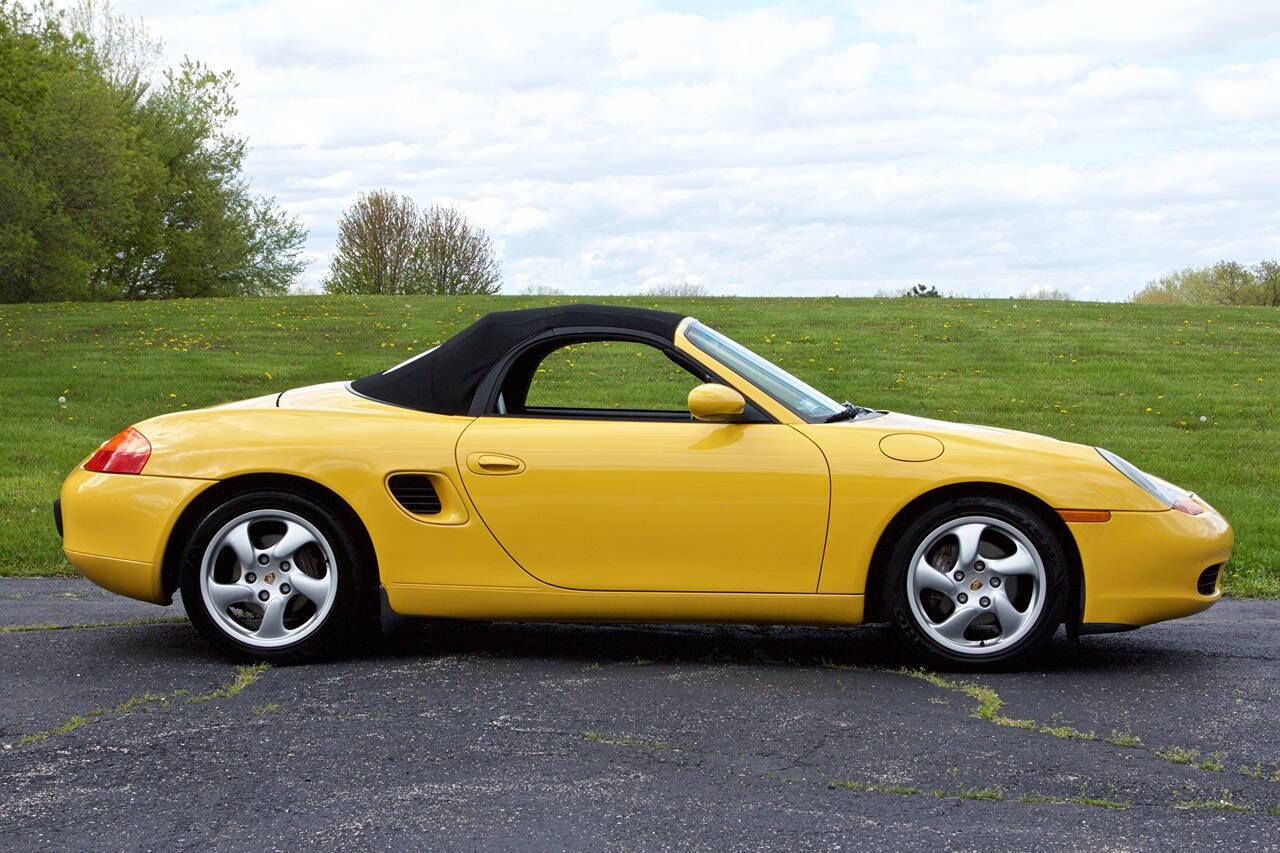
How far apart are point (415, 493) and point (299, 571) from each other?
53cm

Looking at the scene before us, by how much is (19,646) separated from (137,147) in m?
39.6

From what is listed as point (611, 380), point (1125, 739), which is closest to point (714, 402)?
point (1125, 739)

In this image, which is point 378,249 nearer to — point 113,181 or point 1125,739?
point 113,181

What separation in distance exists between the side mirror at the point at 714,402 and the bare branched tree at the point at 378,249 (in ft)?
146

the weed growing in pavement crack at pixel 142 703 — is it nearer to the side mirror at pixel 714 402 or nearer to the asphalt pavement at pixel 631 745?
the asphalt pavement at pixel 631 745

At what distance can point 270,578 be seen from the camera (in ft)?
16.8

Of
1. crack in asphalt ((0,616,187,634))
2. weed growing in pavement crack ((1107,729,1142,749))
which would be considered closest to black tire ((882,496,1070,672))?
weed growing in pavement crack ((1107,729,1142,749))

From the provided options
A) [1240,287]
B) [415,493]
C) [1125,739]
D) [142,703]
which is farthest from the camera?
[1240,287]

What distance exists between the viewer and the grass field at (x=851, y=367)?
39.9 feet

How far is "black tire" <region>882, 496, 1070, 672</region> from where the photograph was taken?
4.93 m

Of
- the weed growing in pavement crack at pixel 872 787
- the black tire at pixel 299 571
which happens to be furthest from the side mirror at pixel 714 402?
the weed growing in pavement crack at pixel 872 787

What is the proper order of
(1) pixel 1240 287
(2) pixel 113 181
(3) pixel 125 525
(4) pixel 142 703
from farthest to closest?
(1) pixel 1240 287, (2) pixel 113 181, (3) pixel 125 525, (4) pixel 142 703

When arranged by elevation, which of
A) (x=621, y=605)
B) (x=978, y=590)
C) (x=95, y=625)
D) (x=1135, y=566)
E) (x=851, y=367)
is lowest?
(x=95, y=625)

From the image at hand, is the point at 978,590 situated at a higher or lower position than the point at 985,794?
higher
